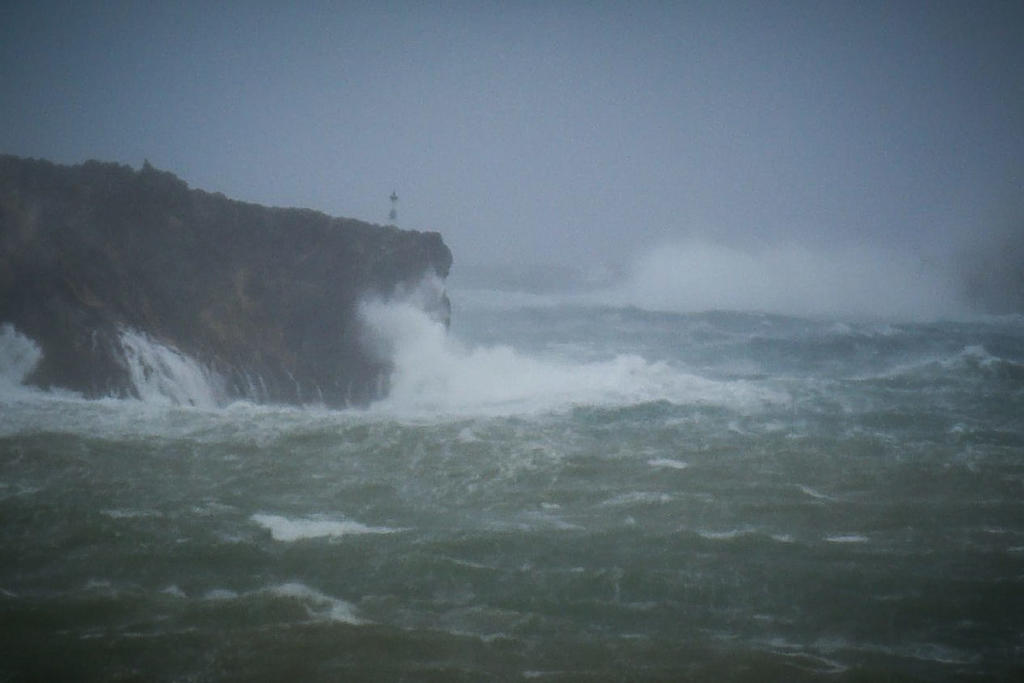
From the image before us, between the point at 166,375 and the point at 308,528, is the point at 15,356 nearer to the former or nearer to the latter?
the point at 166,375

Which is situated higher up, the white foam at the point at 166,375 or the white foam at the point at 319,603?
the white foam at the point at 166,375

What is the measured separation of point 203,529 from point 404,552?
6138 millimetres

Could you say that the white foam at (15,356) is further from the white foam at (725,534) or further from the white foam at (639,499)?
the white foam at (725,534)

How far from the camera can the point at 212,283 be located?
32375 mm

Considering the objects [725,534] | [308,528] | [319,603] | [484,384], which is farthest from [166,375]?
[725,534]

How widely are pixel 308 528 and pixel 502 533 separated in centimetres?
584

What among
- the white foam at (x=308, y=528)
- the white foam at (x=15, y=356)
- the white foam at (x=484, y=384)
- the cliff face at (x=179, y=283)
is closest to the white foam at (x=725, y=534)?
the white foam at (x=308, y=528)

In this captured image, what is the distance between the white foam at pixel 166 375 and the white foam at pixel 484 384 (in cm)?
876

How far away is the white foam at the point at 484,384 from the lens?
108 ft

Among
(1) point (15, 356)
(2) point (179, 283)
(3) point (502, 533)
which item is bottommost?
(3) point (502, 533)

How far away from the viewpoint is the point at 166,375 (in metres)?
30.5

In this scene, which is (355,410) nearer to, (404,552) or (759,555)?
(404,552)

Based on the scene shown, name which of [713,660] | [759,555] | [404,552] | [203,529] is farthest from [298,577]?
[759,555]

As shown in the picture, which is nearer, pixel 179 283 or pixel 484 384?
pixel 179 283
